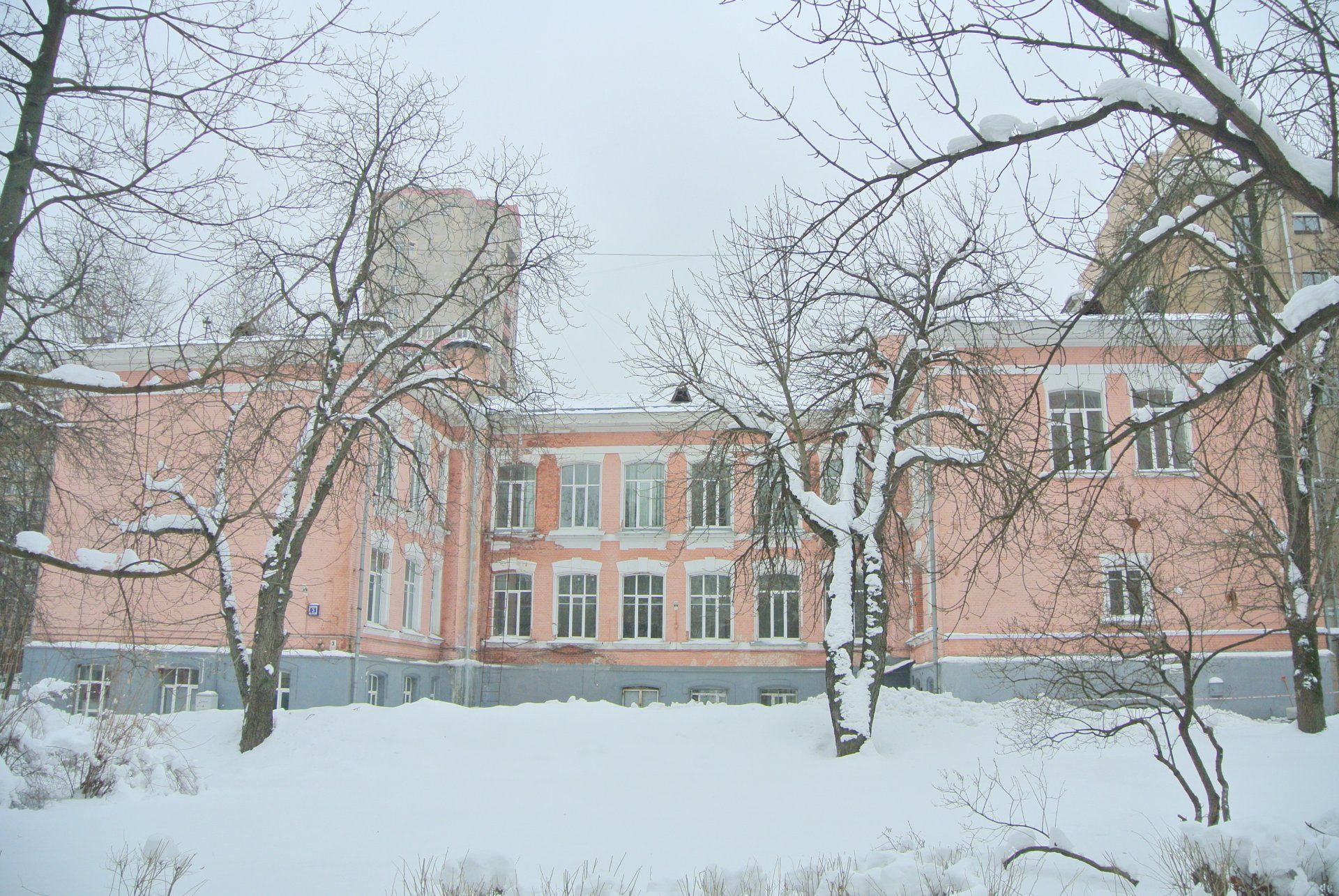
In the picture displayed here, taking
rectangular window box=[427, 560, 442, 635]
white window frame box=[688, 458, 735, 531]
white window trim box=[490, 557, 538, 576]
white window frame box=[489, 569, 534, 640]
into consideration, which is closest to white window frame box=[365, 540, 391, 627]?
rectangular window box=[427, 560, 442, 635]

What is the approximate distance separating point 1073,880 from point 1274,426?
6.74 metres

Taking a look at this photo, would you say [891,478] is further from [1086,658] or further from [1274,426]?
[1274,426]

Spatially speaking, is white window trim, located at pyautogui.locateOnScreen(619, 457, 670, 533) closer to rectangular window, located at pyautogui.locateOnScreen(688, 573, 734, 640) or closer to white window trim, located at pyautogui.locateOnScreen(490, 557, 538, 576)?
rectangular window, located at pyautogui.locateOnScreen(688, 573, 734, 640)

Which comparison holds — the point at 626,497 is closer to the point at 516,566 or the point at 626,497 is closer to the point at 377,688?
the point at 516,566

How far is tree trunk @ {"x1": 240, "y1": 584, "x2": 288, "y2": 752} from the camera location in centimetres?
1559

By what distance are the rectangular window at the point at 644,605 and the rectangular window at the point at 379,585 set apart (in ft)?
23.4

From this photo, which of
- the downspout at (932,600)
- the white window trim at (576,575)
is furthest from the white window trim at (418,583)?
the downspout at (932,600)

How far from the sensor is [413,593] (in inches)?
1117

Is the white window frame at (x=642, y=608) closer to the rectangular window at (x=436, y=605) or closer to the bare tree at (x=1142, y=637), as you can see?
the rectangular window at (x=436, y=605)

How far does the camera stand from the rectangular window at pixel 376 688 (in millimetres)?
25203

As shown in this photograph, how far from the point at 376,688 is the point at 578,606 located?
6.85 metres

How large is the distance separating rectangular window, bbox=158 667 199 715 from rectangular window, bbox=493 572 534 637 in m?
9.21

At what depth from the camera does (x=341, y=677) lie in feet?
76.7

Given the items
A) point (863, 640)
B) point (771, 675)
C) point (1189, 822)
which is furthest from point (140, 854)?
point (771, 675)
